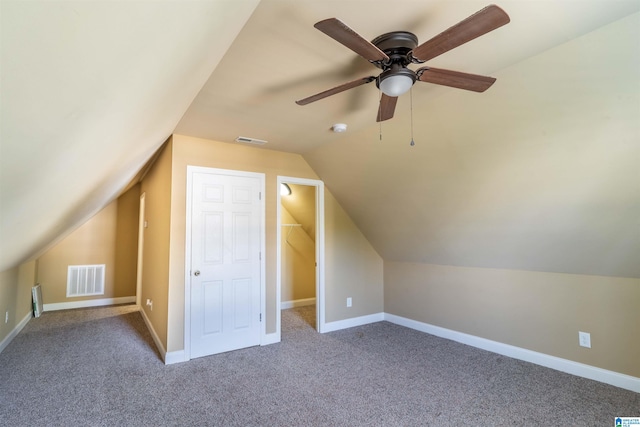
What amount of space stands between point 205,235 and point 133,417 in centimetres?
168

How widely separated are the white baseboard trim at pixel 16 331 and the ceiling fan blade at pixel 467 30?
198 inches

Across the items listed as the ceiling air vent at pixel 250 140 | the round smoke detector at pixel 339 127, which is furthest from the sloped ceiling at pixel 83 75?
the ceiling air vent at pixel 250 140

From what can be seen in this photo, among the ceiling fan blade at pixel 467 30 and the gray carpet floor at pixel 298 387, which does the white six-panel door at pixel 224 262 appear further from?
the ceiling fan blade at pixel 467 30

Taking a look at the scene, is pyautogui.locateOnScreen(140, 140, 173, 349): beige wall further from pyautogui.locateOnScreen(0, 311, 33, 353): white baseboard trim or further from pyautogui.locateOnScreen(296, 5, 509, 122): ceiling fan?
pyautogui.locateOnScreen(296, 5, 509, 122): ceiling fan

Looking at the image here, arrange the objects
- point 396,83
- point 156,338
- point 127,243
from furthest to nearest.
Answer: point 127,243 < point 156,338 < point 396,83

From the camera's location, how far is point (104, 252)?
5.78 metres

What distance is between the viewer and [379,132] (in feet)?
9.67

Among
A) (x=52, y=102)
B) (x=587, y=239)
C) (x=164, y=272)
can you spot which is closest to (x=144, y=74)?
(x=52, y=102)

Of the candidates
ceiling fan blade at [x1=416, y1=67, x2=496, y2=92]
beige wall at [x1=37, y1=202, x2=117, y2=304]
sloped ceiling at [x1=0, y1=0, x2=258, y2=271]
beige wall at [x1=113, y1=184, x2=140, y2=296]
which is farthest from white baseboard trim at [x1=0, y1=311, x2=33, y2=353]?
ceiling fan blade at [x1=416, y1=67, x2=496, y2=92]

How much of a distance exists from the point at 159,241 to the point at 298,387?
2.30m

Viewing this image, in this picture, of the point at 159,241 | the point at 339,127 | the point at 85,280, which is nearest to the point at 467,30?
the point at 339,127

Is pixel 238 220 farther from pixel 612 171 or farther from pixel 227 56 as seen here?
pixel 612 171

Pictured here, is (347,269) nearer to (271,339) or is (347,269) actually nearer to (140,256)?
(271,339)

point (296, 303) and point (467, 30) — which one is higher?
point (467, 30)
